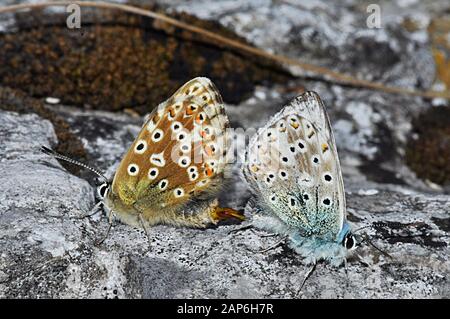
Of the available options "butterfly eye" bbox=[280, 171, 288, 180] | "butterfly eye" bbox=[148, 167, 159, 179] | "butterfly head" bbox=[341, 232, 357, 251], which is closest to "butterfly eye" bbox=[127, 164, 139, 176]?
"butterfly eye" bbox=[148, 167, 159, 179]

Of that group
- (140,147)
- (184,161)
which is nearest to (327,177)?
(184,161)

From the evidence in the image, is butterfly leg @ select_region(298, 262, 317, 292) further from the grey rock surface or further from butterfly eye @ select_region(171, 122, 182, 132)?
butterfly eye @ select_region(171, 122, 182, 132)

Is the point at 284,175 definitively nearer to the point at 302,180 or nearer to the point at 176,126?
the point at 302,180

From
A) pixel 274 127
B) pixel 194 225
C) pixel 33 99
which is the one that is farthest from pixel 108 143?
pixel 274 127

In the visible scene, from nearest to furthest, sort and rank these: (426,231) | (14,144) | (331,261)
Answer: (331,261) → (426,231) → (14,144)

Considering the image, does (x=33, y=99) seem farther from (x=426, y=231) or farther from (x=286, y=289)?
(x=426, y=231)

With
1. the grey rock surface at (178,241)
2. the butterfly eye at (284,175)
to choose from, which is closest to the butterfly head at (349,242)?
the grey rock surface at (178,241)
